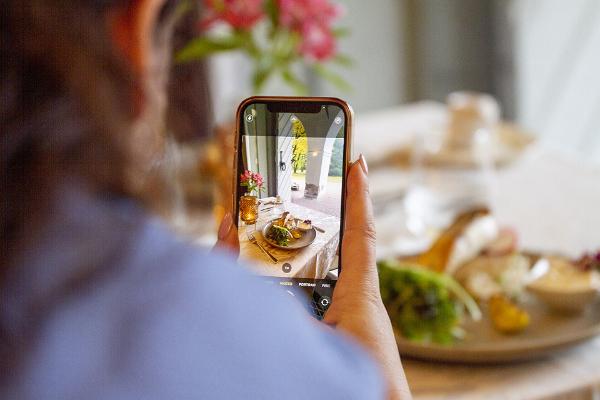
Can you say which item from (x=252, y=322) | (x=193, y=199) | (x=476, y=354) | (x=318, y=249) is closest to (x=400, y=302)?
(x=476, y=354)

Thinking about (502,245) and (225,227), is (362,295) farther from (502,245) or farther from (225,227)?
(502,245)

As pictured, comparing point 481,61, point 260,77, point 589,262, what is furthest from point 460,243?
point 481,61

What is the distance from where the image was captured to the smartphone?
574mm

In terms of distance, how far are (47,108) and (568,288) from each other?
2.47 feet

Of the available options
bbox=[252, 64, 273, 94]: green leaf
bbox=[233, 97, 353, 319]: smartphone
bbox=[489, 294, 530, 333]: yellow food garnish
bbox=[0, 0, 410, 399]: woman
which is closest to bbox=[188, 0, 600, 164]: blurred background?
bbox=[252, 64, 273, 94]: green leaf

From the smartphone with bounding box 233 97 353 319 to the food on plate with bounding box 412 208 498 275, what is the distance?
0.53 metres

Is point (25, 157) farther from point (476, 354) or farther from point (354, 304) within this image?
point (476, 354)

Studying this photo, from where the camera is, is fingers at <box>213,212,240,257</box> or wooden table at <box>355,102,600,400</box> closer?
fingers at <box>213,212,240,257</box>

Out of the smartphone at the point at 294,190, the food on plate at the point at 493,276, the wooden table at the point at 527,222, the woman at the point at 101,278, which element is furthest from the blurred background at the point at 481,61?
the woman at the point at 101,278

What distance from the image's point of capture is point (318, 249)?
579mm

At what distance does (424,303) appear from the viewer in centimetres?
94

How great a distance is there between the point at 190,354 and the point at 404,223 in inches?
40.5

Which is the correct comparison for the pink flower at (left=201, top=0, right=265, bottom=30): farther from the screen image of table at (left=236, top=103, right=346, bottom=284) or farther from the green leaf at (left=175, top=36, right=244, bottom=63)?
the screen image of table at (left=236, top=103, right=346, bottom=284)

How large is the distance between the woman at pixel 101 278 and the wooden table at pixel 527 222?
0.47 metres
